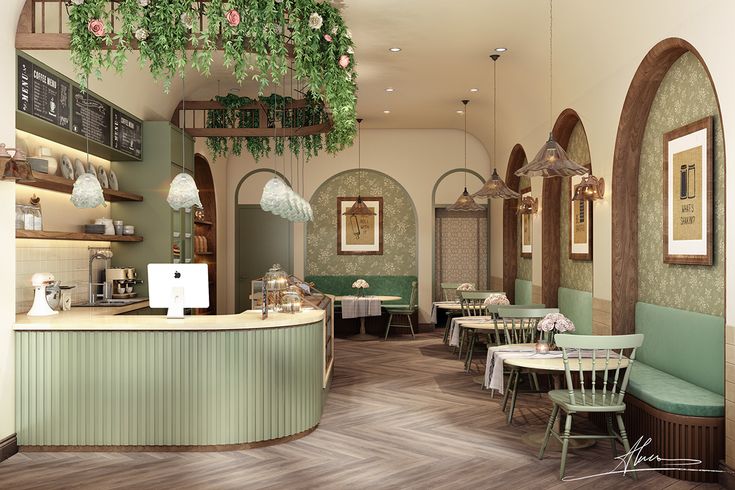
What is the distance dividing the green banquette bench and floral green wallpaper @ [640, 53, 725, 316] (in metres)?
0.17

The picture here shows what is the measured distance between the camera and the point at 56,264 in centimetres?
677

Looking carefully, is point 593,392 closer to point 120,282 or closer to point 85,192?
point 85,192

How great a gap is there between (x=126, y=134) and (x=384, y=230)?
629 centimetres

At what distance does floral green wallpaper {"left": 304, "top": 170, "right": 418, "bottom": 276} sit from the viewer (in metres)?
13.0

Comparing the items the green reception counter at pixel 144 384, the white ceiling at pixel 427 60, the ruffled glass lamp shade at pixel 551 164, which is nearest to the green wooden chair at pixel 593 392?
the ruffled glass lamp shade at pixel 551 164

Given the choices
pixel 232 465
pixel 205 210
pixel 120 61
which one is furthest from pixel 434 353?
pixel 120 61

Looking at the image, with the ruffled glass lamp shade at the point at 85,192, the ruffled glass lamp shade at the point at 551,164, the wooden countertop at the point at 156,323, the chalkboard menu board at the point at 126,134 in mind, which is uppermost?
the chalkboard menu board at the point at 126,134

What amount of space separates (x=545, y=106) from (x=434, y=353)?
12.2ft

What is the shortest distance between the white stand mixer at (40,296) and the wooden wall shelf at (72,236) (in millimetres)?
348

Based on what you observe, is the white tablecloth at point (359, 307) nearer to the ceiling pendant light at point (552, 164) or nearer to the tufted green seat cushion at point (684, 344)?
the tufted green seat cushion at point (684, 344)

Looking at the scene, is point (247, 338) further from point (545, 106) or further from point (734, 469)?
point (545, 106)

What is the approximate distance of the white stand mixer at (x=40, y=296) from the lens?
562cm

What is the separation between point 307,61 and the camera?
5.15 m

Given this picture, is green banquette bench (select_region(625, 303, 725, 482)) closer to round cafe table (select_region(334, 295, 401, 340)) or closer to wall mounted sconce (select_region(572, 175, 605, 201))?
wall mounted sconce (select_region(572, 175, 605, 201))
